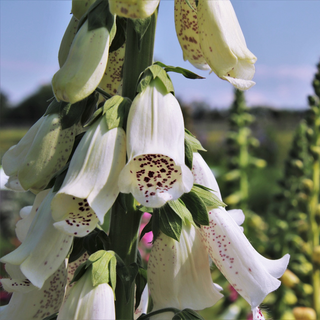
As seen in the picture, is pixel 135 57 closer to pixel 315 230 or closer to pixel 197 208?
pixel 197 208

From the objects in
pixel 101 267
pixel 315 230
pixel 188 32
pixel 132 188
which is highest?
pixel 188 32

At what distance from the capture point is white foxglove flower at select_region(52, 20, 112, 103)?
52 centimetres

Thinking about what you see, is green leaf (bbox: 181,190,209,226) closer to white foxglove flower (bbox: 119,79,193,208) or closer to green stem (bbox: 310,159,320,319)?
white foxglove flower (bbox: 119,79,193,208)

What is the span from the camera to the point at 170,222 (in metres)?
0.58

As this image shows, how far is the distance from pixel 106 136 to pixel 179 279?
9.7 inches

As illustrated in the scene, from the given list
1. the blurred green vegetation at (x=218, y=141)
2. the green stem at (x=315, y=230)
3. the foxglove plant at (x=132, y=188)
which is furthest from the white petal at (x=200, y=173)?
the blurred green vegetation at (x=218, y=141)

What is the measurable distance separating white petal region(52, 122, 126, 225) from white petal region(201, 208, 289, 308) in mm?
186

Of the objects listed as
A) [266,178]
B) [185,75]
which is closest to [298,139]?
[185,75]

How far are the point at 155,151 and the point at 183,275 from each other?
0.22 metres

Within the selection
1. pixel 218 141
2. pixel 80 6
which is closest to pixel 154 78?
pixel 80 6

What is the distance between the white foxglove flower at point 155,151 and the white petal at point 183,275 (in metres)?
0.13

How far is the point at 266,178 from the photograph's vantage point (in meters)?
7.28

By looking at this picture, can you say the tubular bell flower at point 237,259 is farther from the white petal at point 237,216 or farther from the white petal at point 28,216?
the white petal at point 28,216

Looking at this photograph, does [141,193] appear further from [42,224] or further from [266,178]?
[266,178]
